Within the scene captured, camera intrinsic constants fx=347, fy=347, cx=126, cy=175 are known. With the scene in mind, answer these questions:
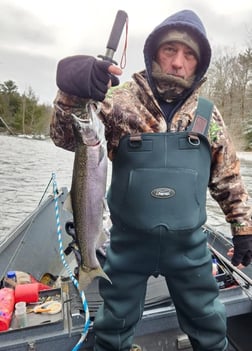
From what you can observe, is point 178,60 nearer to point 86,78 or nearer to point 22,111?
point 86,78

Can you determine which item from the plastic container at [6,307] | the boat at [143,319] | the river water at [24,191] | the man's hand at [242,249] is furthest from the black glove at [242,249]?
the river water at [24,191]

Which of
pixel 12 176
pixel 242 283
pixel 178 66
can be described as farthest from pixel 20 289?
pixel 12 176

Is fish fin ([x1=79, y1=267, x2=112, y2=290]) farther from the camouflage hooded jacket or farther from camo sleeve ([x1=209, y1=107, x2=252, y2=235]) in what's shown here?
camo sleeve ([x1=209, y1=107, x2=252, y2=235])

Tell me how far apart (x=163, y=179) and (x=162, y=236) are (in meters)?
0.32

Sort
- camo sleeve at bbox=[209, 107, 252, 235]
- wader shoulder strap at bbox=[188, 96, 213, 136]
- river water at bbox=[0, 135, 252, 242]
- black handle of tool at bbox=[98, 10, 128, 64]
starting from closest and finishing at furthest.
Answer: black handle of tool at bbox=[98, 10, 128, 64]
wader shoulder strap at bbox=[188, 96, 213, 136]
camo sleeve at bbox=[209, 107, 252, 235]
river water at bbox=[0, 135, 252, 242]

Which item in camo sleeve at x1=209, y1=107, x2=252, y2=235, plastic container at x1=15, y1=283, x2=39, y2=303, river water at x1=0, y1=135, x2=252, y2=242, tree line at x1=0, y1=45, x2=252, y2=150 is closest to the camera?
camo sleeve at x1=209, y1=107, x2=252, y2=235

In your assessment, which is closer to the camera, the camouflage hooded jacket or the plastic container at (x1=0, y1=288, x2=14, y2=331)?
the camouflage hooded jacket

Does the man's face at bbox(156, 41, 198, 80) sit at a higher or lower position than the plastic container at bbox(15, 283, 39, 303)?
higher

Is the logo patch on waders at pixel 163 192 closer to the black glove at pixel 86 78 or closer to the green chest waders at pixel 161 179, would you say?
the green chest waders at pixel 161 179

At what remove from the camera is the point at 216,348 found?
2229 millimetres

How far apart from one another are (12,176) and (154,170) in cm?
1502

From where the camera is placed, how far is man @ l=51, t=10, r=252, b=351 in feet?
6.31

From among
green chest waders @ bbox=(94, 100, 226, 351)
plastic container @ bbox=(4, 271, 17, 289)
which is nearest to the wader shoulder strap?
green chest waders @ bbox=(94, 100, 226, 351)

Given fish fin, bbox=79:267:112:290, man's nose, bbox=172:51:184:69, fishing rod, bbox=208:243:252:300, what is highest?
man's nose, bbox=172:51:184:69
